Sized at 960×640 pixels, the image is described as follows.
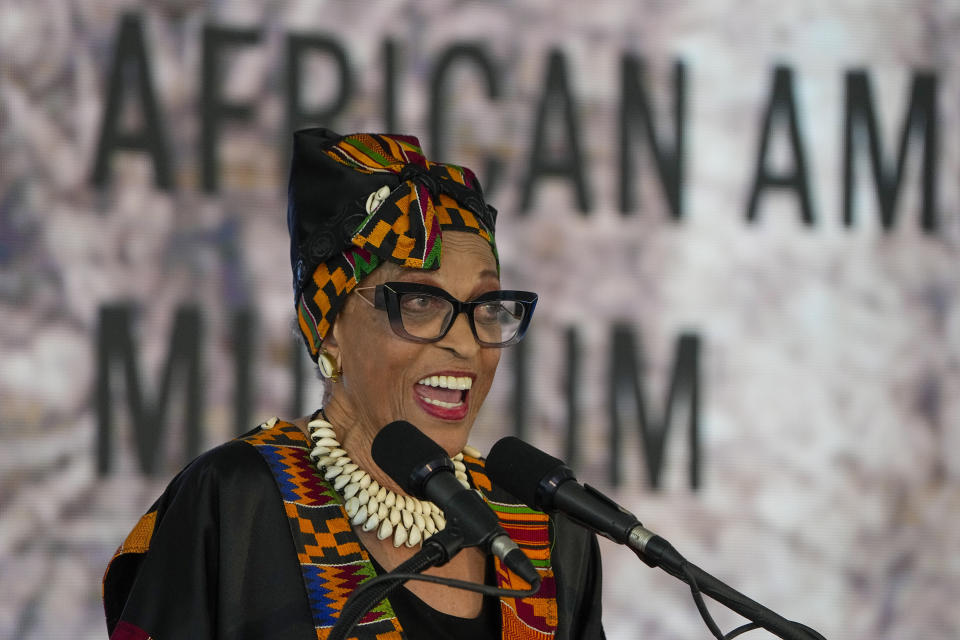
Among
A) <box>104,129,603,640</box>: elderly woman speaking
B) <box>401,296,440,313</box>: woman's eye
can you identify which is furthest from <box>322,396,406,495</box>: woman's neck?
<box>401,296,440,313</box>: woman's eye

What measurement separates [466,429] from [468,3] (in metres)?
2.21

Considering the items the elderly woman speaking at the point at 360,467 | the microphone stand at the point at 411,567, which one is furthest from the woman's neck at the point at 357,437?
the microphone stand at the point at 411,567

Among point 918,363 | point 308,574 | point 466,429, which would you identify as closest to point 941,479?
point 918,363

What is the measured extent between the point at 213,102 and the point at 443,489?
251 cm

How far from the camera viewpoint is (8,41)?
11.3ft

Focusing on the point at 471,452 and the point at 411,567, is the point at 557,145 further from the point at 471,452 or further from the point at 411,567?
the point at 411,567

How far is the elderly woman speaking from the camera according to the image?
1.78 meters

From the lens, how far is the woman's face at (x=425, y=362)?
76.2 inches

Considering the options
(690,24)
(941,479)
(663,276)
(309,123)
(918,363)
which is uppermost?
(690,24)

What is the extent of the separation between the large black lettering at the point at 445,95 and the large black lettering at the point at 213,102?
1.97ft

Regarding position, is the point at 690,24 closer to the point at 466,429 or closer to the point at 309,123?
the point at 309,123

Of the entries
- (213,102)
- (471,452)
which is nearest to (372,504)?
(471,452)

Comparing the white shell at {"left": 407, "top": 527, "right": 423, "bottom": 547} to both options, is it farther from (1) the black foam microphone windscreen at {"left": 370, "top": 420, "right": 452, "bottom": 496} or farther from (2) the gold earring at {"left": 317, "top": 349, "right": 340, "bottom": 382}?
(1) the black foam microphone windscreen at {"left": 370, "top": 420, "right": 452, "bottom": 496}

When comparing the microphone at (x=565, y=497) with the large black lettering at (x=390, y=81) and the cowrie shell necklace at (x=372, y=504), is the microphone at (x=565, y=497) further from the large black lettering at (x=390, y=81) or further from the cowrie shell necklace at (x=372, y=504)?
the large black lettering at (x=390, y=81)
